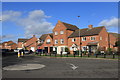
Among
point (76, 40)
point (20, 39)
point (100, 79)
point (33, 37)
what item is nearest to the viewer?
point (100, 79)

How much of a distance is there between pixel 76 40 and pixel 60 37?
21.0 ft

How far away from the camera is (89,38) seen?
139 ft

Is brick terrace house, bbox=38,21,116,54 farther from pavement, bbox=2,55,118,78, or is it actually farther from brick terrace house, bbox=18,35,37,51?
pavement, bbox=2,55,118,78

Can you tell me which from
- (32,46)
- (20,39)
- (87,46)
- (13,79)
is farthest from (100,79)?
(20,39)

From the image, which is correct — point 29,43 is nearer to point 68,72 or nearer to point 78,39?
point 78,39

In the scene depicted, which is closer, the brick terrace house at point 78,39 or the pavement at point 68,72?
the pavement at point 68,72

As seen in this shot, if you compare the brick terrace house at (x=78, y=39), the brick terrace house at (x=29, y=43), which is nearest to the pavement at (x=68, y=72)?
the brick terrace house at (x=78, y=39)

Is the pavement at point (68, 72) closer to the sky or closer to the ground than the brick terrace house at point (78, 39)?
closer to the ground

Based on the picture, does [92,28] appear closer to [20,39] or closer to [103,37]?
[103,37]

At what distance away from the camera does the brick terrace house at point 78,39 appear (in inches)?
1614

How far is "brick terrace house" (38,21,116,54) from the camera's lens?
4099cm

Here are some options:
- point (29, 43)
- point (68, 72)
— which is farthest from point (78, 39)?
point (29, 43)

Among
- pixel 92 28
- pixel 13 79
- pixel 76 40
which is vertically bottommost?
pixel 13 79

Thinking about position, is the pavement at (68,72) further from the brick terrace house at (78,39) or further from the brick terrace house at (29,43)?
the brick terrace house at (29,43)
